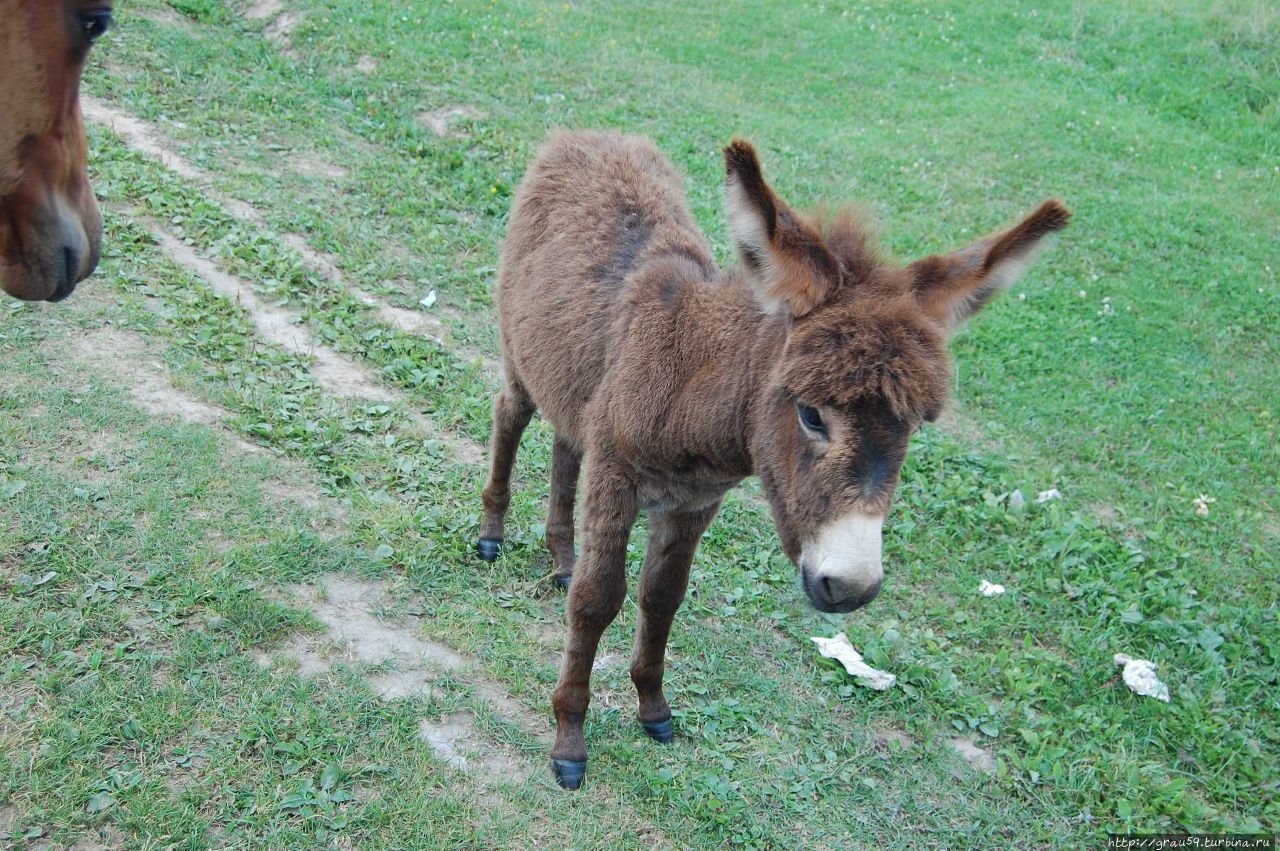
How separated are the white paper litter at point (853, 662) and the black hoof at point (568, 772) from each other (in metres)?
1.57

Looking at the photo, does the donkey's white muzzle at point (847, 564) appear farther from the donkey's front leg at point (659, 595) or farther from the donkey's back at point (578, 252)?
the donkey's back at point (578, 252)

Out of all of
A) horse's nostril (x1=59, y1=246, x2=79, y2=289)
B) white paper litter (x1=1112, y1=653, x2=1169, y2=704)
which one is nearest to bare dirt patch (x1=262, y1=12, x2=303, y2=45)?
horse's nostril (x1=59, y1=246, x2=79, y2=289)

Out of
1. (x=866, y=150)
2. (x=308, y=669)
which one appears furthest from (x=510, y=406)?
(x=866, y=150)

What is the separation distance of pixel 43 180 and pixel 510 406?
8.12 feet

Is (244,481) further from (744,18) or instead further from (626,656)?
(744,18)

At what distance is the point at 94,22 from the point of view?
8.57 feet

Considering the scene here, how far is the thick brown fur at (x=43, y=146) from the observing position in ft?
8.32

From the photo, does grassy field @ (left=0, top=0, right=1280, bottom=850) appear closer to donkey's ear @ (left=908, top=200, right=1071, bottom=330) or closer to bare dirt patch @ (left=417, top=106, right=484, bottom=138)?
bare dirt patch @ (left=417, top=106, right=484, bottom=138)

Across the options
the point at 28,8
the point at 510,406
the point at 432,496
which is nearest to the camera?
the point at 28,8

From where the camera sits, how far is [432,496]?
17.1 ft

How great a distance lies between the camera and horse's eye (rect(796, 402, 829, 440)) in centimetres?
292

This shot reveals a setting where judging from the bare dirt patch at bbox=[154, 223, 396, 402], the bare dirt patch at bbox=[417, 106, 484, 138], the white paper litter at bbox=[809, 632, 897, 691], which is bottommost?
the white paper litter at bbox=[809, 632, 897, 691]

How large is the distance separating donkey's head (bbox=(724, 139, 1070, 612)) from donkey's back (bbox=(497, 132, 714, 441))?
967 mm

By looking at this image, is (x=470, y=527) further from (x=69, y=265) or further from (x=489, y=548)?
(x=69, y=265)
